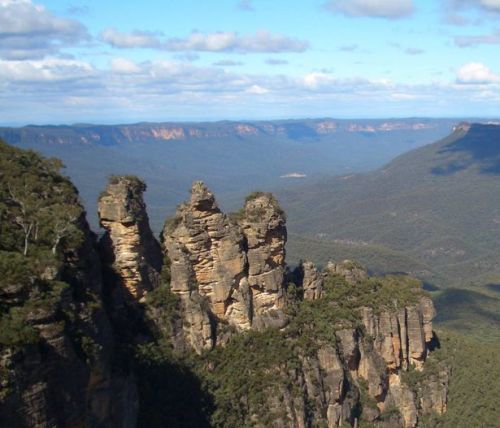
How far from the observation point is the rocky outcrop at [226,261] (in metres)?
36.8

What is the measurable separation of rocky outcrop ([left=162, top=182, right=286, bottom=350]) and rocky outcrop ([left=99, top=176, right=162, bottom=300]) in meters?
2.29

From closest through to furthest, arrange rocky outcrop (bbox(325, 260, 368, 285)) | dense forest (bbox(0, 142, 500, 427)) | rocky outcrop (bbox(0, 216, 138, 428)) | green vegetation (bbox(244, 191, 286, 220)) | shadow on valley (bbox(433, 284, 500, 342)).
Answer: rocky outcrop (bbox(0, 216, 138, 428)) → dense forest (bbox(0, 142, 500, 427)) → green vegetation (bbox(244, 191, 286, 220)) → rocky outcrop (bbox(325, 260, 368, 285)) → shadow on valley (bbox(433, 284, 500, 342))

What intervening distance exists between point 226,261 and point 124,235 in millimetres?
6694

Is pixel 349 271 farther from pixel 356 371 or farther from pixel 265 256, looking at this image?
pixel 265 256

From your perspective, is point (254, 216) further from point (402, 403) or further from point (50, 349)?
point (50, 349)

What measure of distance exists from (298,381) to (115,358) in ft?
41.0

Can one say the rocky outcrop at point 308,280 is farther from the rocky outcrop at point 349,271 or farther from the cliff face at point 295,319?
the rocky outcrop at point 349,271

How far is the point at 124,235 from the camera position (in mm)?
34781

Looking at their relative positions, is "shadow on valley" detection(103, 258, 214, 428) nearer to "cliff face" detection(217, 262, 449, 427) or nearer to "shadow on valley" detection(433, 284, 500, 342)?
"cliff face" detection(217, 262, 449, 427)

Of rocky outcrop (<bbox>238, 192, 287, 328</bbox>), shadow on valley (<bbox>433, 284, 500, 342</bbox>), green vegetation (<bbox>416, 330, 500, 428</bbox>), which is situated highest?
rocky outcrop (<bbox>238, 192, 287, 328</bbox>)

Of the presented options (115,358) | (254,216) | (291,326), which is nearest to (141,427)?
(115,358)

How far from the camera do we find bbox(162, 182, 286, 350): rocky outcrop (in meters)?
36.8

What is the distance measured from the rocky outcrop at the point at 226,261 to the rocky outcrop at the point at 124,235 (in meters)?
2.29

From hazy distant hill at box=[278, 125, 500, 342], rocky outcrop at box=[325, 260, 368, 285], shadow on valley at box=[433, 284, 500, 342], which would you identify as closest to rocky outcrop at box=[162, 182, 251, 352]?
rocky outcrop at box=[325, 260, 368, 285]
